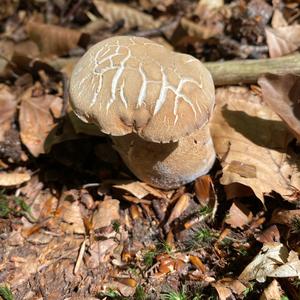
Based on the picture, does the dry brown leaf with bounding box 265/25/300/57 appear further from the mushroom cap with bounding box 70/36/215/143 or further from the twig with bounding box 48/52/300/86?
the mushroom cap with bounding box 70/36/215/143

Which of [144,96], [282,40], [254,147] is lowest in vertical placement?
[254,147]

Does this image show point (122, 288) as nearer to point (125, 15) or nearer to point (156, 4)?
point (125, 15)

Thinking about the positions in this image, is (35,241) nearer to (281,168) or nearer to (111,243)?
(111,243)

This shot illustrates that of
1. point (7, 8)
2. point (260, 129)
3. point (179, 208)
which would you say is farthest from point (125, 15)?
point (179, 208)

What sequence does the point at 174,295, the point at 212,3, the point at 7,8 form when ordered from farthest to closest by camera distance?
the point at 7,8
the point at 212,3
the point at 174,295

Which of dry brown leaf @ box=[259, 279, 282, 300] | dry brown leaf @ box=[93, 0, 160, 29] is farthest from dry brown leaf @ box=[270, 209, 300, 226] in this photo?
dry brown leaf @ box=[93, 0, 160, 29]

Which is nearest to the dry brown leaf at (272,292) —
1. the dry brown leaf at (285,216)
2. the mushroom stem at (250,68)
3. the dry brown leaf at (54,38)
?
the dry brown leaf at (285,216)

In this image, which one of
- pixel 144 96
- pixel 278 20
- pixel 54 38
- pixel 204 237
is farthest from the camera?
pixel 54 38
